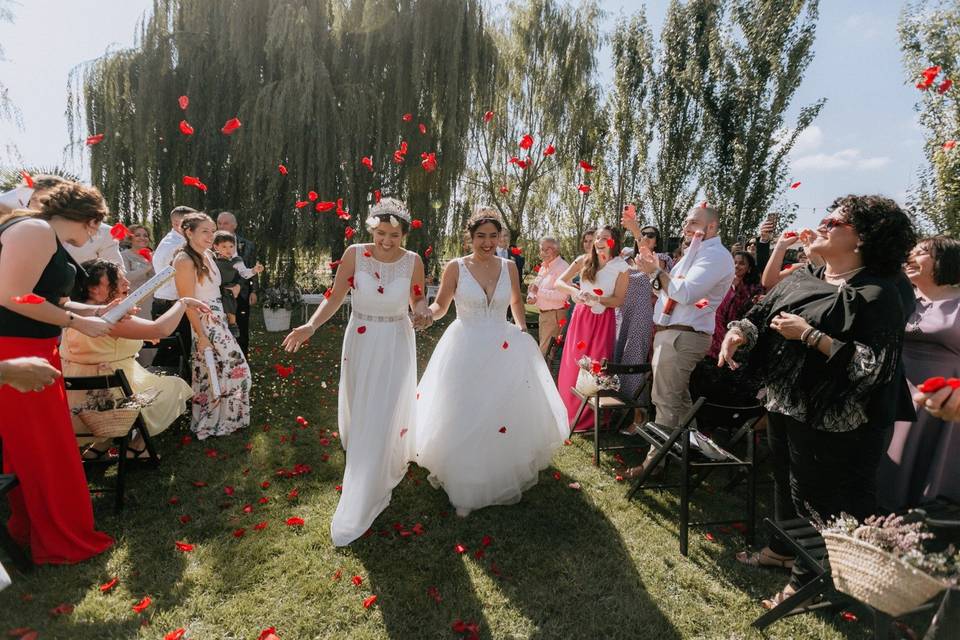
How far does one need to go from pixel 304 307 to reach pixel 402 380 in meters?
8.50

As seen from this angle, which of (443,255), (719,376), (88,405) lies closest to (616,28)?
(443,255)

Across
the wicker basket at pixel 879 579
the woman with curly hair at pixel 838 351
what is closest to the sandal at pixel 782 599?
the woman with curly hair at pixel 838 351

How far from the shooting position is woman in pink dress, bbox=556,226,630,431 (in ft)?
16.5

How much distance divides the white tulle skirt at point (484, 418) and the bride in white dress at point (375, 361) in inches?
10.5

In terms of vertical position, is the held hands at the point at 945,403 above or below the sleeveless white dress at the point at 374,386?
above

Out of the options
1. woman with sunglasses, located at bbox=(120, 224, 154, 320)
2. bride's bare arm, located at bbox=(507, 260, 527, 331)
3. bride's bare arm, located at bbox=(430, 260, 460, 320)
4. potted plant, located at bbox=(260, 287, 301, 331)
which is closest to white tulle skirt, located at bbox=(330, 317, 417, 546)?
bride's bare arm, located at bbox=(430, 260, 460, 320)

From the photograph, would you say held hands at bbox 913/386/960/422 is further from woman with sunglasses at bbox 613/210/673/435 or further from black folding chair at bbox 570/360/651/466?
woman with sunglasses at bbox 613/210/673/435

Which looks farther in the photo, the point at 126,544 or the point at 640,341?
the point at 640,341

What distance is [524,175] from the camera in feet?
50.9

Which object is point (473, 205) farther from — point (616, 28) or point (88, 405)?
point (88, 405)

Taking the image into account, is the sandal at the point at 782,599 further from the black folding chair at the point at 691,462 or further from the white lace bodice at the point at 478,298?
the white lace bodice at the point at 478,298

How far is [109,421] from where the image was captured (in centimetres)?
331

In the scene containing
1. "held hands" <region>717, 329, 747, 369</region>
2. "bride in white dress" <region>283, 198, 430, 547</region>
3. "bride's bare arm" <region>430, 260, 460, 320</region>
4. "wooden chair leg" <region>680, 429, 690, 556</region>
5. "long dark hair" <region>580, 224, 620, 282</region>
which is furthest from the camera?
"long dark hair" <region>580, 224, 620, 282</region>

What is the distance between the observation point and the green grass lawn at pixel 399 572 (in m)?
2.53
